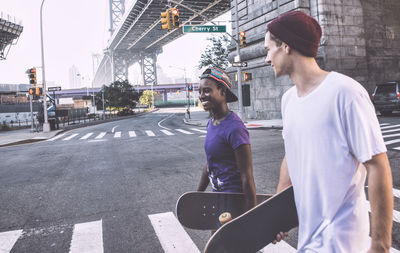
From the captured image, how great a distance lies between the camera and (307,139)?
1492mm

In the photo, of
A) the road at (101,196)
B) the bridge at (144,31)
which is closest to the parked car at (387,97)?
the road at (101,196)

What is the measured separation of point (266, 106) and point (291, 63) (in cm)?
2273

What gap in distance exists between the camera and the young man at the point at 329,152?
1301 mm

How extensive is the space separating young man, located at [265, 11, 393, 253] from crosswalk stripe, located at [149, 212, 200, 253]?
7.38 feet

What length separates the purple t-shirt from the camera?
7.66 ft

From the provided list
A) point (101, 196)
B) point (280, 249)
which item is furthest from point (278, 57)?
point (101, 196)

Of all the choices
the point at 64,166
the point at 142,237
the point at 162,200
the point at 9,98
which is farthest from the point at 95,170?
the point at 9,98

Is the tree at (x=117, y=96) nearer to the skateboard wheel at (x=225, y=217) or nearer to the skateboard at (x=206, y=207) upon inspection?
the skateboard at (x=206, y=207)

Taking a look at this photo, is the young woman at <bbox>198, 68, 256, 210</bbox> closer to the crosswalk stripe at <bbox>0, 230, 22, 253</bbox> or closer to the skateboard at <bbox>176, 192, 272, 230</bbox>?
the skateboard at <bbox>176, 192, 272, 230</bbox>

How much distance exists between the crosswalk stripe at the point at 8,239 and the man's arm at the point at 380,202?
13.0ft

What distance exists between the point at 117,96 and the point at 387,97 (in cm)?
5202

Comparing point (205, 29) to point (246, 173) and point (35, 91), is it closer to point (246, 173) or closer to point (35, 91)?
point (35, 91)

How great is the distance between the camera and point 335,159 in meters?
1.41

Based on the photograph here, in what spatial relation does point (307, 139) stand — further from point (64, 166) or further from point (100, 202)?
point (64, 166)
